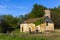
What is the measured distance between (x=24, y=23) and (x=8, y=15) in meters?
28.0

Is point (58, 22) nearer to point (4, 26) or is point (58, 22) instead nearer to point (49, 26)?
point (49, 26)

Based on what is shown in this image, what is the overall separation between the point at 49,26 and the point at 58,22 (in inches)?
286

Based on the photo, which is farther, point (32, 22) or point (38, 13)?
point (38, 13)

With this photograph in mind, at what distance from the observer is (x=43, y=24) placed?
2318 inches

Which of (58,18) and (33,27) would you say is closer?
(33,27)

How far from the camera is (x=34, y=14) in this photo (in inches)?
3054

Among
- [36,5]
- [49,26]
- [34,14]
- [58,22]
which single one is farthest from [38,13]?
[49,26]

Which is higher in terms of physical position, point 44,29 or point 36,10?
point 36,10

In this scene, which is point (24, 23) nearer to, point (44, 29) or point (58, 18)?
point (44, 29)

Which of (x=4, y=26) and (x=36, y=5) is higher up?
(x=36, y=5)

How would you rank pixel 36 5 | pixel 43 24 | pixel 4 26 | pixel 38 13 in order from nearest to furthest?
pixel 43 24 < pixel 4 26 < pixel 38 13 < pixel 36 5

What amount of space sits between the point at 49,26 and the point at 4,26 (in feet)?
53.3

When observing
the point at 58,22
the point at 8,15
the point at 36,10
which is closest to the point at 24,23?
the point at 58,22

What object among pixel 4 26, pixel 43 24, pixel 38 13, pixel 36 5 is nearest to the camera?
pixel 43 24
